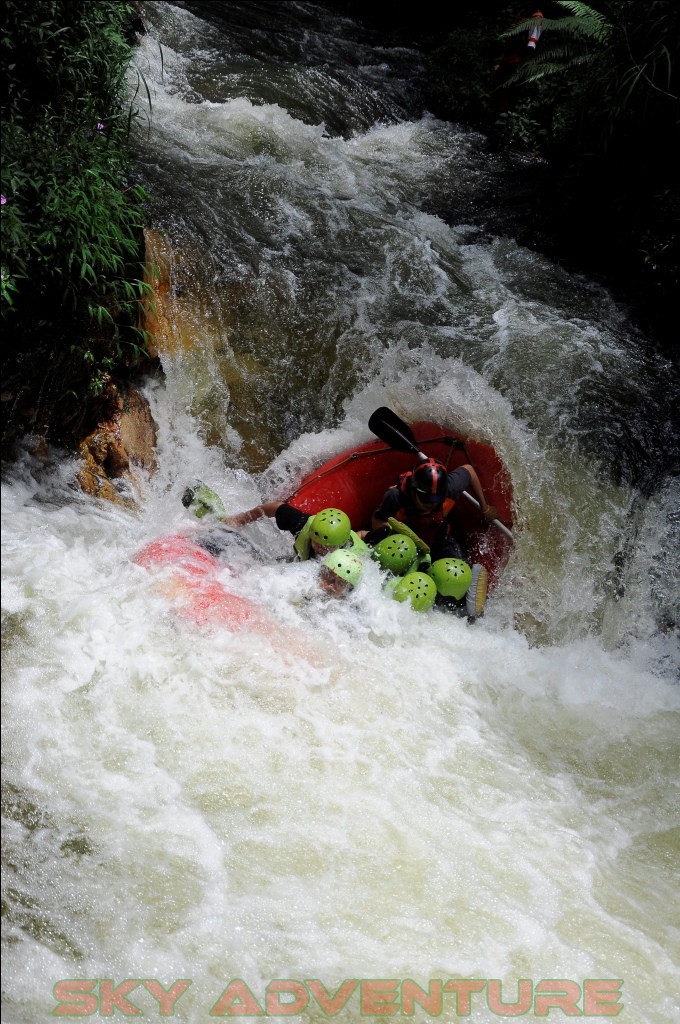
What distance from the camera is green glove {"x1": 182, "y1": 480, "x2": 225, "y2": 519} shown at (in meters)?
4.30

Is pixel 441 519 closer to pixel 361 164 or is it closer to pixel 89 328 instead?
pixel 89 328

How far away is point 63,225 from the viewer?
12.8 ft

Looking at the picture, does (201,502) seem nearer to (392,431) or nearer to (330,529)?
(330,529)

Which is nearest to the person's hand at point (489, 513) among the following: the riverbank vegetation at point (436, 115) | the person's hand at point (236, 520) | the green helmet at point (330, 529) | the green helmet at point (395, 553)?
the green helmet at point (395, 553)

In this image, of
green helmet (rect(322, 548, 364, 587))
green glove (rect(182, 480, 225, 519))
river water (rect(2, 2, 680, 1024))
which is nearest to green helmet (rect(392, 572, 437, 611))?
river water (rect(2, 2, 680, 1024))

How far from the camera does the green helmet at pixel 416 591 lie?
4.00m

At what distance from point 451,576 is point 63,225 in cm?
261

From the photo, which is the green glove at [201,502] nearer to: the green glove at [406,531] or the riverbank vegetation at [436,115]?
the riverbank vegetation at [436,115]

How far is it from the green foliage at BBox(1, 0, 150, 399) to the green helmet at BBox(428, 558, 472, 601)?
2.01 meters

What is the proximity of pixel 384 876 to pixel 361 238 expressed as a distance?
457 centimetres

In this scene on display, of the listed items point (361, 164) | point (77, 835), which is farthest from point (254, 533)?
point (361, 164)

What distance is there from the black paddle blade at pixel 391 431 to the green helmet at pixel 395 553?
0.59 meters

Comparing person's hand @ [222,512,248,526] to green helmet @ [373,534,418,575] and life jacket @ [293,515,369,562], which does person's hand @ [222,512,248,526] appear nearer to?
life jacket @ [293,515,369,562]

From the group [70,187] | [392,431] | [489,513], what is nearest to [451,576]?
[489,513]
